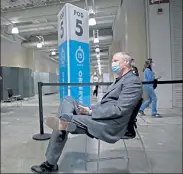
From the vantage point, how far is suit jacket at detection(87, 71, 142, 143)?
1.43 m

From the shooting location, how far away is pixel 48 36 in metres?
9.70

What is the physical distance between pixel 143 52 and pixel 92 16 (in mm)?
2046

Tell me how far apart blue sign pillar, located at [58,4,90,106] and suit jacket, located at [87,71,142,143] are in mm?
1667

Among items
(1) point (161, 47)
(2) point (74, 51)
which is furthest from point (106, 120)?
(1) point (161, 47)

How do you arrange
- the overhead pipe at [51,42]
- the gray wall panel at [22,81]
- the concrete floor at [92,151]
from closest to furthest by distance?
the concrete floor at [92,151]
the gray wall panel at [22,81]
the overhead pipe at [51,42]

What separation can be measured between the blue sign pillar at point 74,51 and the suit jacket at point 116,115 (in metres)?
1.67

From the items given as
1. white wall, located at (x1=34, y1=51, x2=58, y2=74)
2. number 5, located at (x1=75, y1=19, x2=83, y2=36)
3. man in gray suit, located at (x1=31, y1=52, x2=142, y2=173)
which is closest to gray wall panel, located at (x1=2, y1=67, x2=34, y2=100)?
white wall, located at (x1=34, y1=51, x2=58, y2=74)

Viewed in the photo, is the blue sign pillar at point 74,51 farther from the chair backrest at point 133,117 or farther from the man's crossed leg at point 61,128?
the chair backrest at point 133,117

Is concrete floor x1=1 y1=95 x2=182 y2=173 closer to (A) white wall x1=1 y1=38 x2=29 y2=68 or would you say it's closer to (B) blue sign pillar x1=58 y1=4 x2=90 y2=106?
(A) white wall x1=1 y1=38 x2=29 y2=68

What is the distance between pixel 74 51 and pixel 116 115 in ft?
6.29

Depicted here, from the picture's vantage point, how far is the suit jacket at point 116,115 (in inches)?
56.4

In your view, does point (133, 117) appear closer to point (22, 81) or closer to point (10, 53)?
point (10, 53)

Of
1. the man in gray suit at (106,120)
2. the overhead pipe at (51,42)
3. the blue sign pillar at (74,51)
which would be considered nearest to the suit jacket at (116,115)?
the man in gray suit at (106,120)

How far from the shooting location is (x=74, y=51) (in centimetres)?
314
